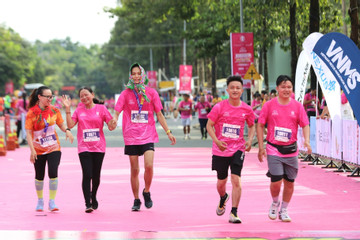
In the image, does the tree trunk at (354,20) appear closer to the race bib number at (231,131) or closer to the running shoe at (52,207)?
the race bib number at (231,131)

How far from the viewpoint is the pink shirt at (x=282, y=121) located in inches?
365

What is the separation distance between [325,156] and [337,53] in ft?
10.8

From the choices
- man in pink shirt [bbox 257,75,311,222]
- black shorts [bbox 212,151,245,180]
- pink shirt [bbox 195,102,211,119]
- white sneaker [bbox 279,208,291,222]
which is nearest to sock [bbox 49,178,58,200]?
black shorts [bbox 212,151,245,180]

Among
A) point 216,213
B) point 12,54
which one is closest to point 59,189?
point 216,213

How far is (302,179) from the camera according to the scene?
1471cm

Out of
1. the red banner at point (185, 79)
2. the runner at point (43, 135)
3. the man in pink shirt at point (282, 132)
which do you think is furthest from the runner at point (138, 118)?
the red banner at point (185, 79)

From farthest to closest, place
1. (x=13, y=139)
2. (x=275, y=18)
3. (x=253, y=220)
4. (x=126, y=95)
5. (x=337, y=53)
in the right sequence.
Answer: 1. (x=275, y=18)
2. (x=13, y=139)
3. (x=337, y=53)
4. (x=126, y=95)
5. (x=253, y=220)

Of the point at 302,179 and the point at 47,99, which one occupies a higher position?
the point at 47,99

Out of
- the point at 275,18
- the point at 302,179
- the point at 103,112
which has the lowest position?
the point at 302,179

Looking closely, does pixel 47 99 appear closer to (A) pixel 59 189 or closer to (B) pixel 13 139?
(A) pixel 59 189

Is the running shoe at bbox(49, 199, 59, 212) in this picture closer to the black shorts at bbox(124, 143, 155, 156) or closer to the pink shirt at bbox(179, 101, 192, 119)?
the black shorts at bbox(124, 143, 155, 156)

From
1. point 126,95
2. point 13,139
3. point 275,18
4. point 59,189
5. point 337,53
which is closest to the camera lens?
point 126,95

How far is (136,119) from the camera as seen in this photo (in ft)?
34.1

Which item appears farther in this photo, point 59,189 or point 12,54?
point 12,54
